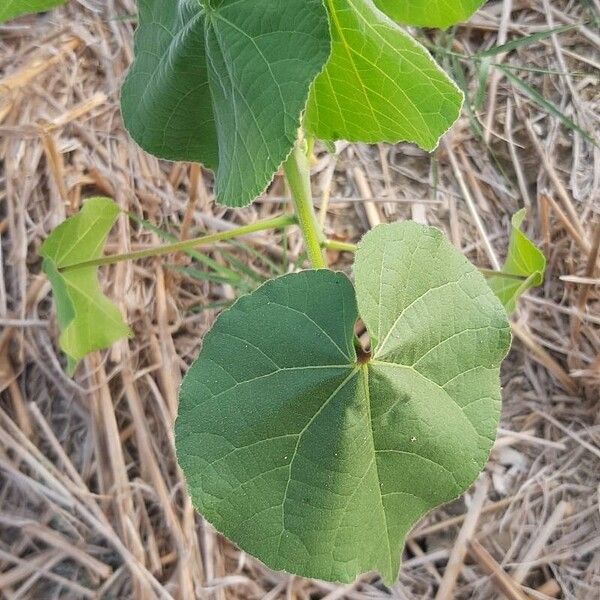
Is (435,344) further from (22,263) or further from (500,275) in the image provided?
(22,263)

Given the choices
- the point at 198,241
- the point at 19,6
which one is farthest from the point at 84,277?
the point at 19,6

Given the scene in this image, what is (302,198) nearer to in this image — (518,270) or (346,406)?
(346,406)

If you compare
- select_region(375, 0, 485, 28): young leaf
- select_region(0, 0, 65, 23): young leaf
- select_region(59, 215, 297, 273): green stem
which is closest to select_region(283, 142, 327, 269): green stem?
select_region(59, 215, 297, 273): green stem

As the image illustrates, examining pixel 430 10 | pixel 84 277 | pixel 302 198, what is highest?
pixel 430 10

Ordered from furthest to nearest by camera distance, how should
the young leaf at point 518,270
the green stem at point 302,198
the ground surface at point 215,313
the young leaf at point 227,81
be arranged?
the ground surface at point 215,313
the young leaf at point 518,270
the green stem at point 302,198
the young leaf at point 227,81

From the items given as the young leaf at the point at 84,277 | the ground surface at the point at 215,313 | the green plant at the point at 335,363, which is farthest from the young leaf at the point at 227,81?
the ground surface at the point at 215,313

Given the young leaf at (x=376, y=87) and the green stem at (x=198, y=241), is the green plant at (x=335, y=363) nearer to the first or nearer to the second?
the young leaf at (x=376, y=87)

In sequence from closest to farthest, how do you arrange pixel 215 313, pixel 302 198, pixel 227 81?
1. pixel 227 81
2. pixel 302 198
3. pixel 215 313
